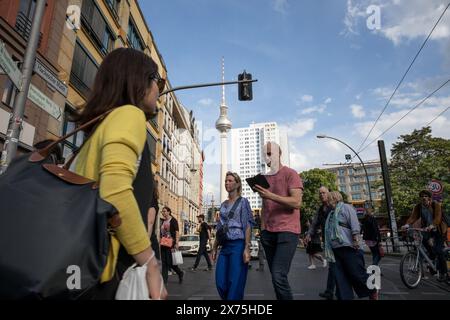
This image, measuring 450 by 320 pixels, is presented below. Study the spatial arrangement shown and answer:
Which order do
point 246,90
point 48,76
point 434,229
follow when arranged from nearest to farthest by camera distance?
1. point 48,76
2. point 434,229
3. point 246,90

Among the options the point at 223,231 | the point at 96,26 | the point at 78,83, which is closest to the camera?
the point at 223,231

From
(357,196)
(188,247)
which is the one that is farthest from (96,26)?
(357,196)

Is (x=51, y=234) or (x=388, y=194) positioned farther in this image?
(x=388, y=194)

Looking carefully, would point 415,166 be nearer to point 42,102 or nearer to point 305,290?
point 305,290

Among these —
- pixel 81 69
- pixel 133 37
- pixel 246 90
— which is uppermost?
pixel 133 37

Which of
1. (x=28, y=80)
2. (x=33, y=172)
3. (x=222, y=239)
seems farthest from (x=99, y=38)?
(x=33, y=172)

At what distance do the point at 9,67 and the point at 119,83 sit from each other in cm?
417

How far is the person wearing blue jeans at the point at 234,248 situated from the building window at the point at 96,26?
15.1m

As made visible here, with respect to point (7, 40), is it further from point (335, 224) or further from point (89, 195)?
point (89, 195)

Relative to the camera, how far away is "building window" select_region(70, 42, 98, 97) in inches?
595

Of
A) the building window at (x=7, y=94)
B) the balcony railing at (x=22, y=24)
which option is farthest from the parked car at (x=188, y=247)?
the balcony railing at (x=22, y=24)

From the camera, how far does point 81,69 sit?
1584cm

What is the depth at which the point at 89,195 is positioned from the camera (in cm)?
103
